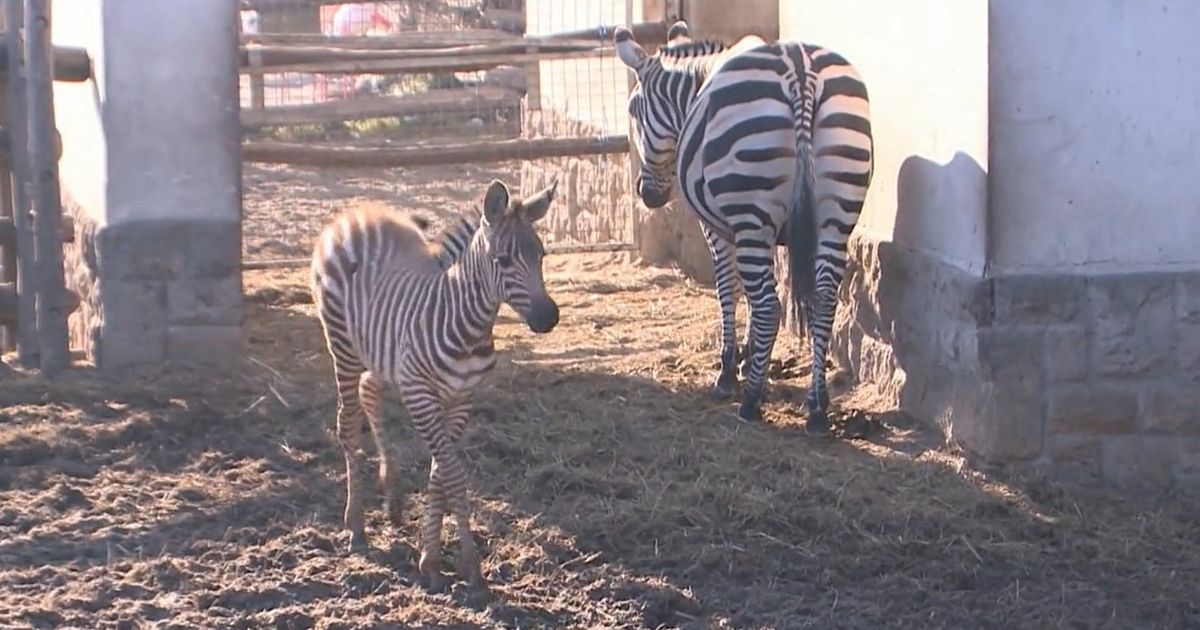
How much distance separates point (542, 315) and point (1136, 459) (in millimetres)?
2654

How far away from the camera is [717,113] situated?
7.17 metres

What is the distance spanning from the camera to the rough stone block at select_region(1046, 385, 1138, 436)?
244 inches

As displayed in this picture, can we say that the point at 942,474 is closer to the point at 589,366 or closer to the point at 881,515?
the point at 881,515

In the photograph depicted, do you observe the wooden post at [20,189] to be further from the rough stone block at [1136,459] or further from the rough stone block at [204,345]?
the rough stone block at [1136,459]

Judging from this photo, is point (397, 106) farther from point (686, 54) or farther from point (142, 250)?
point (142, 250)

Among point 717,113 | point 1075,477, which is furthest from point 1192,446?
point 717,113

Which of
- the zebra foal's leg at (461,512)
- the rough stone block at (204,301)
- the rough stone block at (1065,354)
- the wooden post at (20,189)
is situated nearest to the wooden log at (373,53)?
the wooden post at (20,189)

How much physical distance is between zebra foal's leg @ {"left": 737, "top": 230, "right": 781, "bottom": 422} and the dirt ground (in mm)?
137

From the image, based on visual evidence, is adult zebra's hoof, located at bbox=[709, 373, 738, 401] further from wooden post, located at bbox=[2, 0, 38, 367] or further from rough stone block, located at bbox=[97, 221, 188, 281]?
wooden post, located at bbox=[2, 0, 38, 367]

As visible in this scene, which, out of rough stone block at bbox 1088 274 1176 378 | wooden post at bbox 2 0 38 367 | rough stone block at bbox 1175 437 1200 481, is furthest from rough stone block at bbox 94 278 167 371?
rough stone block at bbox 1175 437 1200 481

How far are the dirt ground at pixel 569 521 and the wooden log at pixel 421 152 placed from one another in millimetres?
1726

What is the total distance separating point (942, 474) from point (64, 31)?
5.07m

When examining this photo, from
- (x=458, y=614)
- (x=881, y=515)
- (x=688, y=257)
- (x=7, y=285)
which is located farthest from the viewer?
(x=688, y=257)

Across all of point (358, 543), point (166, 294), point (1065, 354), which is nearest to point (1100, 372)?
point (1065, 354)
